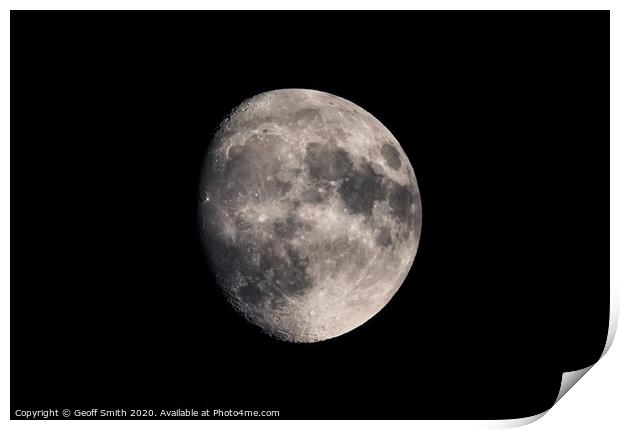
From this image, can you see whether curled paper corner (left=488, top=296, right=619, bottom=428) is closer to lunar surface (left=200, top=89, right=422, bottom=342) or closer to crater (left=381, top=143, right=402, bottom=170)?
lunar surface (left=200, top=89, right=422, bottom=342)

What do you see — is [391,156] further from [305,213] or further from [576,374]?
[576,374]

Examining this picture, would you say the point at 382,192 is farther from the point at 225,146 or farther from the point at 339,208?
the point at 225,146

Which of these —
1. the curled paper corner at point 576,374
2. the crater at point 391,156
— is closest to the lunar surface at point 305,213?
the crater at point 391,156

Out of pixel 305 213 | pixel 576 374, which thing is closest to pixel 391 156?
pixel 305 213

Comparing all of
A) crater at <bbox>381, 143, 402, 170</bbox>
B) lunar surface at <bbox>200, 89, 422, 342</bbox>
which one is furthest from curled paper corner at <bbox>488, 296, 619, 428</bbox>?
crater at <bbox>381, 143, 402, 170</bbox>

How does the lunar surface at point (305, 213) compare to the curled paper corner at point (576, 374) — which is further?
the curled paper corner at point (576, 374)

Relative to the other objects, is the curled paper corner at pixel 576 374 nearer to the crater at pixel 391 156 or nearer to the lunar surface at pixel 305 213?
the lunar surface at pixel 305 213

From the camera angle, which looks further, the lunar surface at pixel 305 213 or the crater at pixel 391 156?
the crater at pixel 391 156

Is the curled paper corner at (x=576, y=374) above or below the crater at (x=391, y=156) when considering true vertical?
below
